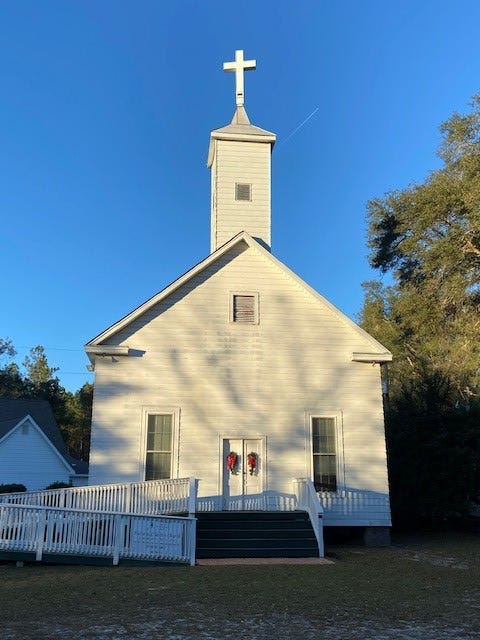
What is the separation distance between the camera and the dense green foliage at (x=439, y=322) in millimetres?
17422

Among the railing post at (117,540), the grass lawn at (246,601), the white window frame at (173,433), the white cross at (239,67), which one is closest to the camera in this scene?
the grass lawn at (246,601)

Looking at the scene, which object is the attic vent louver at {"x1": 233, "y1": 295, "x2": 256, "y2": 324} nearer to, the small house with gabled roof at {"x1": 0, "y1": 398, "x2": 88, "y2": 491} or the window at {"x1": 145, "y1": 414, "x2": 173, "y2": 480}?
the window at {"x1": 145, "y1": 414, "x2": 173, "y2": 480}

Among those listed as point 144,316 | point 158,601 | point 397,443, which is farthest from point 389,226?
point 158,601

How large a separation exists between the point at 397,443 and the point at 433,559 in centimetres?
613

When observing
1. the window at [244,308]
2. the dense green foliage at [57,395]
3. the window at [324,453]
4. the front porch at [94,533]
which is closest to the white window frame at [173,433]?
the front porch at [94,533]

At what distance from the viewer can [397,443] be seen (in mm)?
18062

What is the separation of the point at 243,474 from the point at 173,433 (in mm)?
2010

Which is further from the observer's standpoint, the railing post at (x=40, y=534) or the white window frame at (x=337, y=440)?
the white window frame at (x=337, y=440)

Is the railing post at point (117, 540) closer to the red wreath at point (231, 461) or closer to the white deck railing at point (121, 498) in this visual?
the white deck railing at point (121, 498)

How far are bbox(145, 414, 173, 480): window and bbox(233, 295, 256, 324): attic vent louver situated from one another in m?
3.14

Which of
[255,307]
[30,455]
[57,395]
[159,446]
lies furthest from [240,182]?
[57,395]

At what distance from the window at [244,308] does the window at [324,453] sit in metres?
3.13

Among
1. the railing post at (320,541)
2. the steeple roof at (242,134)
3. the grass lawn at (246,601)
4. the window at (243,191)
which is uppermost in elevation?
the steeple roof at (242,134)

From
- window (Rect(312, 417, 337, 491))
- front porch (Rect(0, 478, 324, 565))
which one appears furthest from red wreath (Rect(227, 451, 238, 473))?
front porch (Rect(0, 478, 324, 565))
